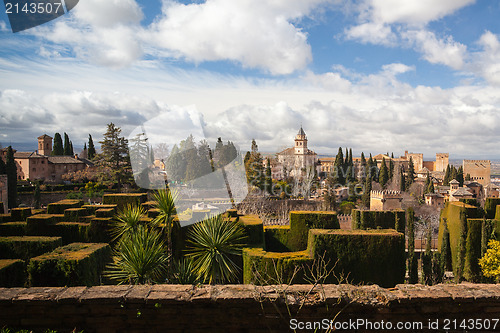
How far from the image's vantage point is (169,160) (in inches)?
445

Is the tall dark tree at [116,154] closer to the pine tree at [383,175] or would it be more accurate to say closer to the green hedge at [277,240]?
the green hedge at [277,240]

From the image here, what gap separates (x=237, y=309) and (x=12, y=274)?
5623 mm

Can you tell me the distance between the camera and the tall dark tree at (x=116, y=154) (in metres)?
34.9

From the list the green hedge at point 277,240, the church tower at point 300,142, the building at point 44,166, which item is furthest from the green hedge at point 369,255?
the church tower at point 300,142

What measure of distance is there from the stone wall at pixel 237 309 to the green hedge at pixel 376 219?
42.1 feet

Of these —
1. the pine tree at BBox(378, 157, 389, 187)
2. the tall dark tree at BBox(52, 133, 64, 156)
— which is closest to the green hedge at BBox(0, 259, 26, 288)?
the tall dark tree at BBox(52, 133, 64, 156)

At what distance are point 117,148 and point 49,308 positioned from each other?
3292 cm

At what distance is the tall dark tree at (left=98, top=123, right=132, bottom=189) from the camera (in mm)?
34938

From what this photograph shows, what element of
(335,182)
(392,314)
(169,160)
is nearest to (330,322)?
(392,314)

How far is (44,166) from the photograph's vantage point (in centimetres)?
4831

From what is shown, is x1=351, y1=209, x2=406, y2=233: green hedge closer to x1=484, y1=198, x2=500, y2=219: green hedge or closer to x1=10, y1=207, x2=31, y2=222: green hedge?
x1=484, y1=198, x2=500, y2=219: green hedge

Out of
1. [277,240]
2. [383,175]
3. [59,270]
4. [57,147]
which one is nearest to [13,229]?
[59,270]

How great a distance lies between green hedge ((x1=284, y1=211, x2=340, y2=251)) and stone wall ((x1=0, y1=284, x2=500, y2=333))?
7.03 metres

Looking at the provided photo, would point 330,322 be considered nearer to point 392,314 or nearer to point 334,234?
point 392,314
